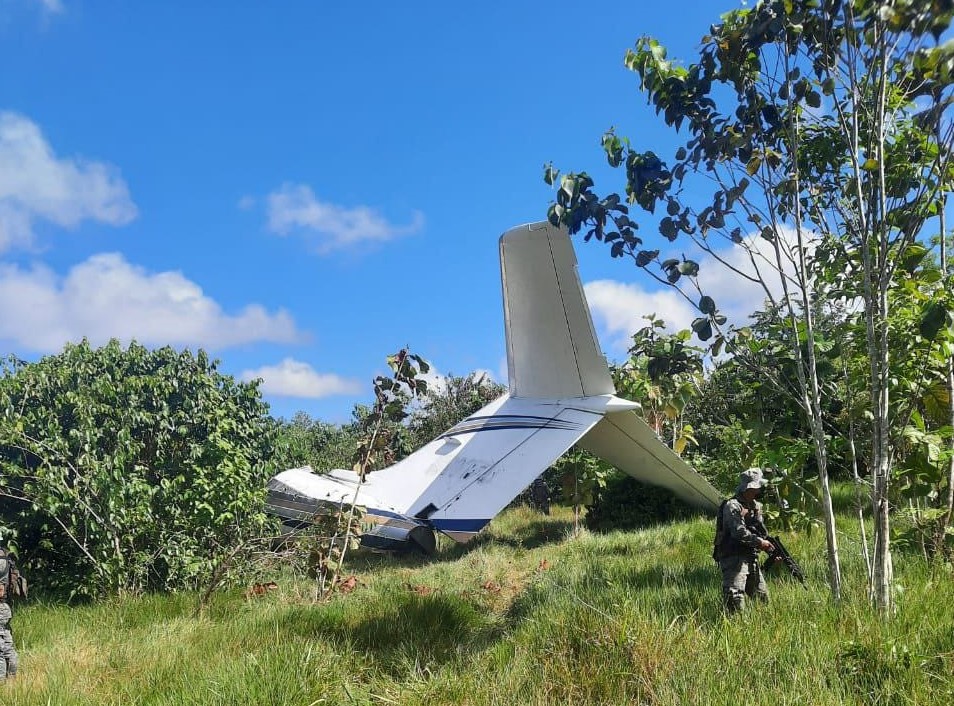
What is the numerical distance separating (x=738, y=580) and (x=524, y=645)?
2146 mm

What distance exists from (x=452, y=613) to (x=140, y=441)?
226 inches

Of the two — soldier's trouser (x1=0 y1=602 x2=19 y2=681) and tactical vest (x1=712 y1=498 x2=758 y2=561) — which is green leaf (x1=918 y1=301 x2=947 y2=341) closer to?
tactical vest (x1=712 y1=498 x2=758 y2=561)

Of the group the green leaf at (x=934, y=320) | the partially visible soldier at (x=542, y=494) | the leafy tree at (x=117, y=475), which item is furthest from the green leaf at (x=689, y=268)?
the partially visible soldier at (x=542, y=494)

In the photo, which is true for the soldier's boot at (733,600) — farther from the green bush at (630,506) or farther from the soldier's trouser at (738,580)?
the green bush at (630,506)

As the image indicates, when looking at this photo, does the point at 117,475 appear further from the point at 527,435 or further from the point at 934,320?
the point at 934,320

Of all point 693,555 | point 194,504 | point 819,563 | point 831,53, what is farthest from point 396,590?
point 831,53

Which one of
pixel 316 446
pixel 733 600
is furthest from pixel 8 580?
pixel 316 446

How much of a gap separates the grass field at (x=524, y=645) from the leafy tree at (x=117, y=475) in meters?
0.78

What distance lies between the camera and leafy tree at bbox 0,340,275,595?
8398 millimetres

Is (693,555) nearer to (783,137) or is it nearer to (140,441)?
(783,137)

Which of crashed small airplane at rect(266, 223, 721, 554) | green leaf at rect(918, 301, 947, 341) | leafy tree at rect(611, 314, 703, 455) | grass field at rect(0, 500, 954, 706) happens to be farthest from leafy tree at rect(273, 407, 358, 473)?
green leaf at rect(918, 301, 947, 341)

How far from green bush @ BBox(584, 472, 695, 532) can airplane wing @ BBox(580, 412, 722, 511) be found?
0.27 m

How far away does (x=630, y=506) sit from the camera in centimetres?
1439

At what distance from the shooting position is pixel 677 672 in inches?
169
